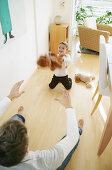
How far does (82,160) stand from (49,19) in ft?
9.69

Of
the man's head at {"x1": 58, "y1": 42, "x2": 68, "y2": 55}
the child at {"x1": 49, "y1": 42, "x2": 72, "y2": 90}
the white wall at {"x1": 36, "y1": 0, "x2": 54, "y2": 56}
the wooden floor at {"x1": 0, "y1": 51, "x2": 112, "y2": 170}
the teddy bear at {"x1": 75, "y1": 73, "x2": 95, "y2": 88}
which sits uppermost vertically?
the white wall at {"x1": 36, "y1": 0, "x2": 54, "y2": 56}

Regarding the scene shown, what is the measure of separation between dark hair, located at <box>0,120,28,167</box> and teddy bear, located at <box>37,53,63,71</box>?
1.20 m

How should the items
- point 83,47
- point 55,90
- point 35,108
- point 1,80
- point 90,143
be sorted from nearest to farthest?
1. point 90,143
2. point 1,80
3. point 35,108
4. point 55,90
5. point 83,47

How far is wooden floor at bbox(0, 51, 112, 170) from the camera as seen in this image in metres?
1.39

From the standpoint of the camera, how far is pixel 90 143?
153 centimetres

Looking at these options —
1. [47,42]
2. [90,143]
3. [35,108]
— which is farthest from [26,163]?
[47,42]

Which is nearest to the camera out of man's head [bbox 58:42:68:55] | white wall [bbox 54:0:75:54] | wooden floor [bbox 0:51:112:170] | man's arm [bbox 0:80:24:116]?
man's arm [bbox 0:80:24:116]

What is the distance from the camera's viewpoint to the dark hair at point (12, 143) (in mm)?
572

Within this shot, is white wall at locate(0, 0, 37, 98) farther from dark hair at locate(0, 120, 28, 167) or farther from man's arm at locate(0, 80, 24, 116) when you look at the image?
dark hair at locate(0, 120, 28, 167)

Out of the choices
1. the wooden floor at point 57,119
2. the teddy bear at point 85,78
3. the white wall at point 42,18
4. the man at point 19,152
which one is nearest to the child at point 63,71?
the wooden floor at point 57,119

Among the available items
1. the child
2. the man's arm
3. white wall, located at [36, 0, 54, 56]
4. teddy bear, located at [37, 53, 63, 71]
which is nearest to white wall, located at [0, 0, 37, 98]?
white wall, located at [36, 0, 54, 56]

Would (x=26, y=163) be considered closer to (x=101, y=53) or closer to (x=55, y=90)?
(x=101, y=53)

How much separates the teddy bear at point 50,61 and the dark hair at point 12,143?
1204 millimetres

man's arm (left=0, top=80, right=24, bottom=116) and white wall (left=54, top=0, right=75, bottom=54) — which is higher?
white wall (left=54, top=0, right=75, bottom=54)
